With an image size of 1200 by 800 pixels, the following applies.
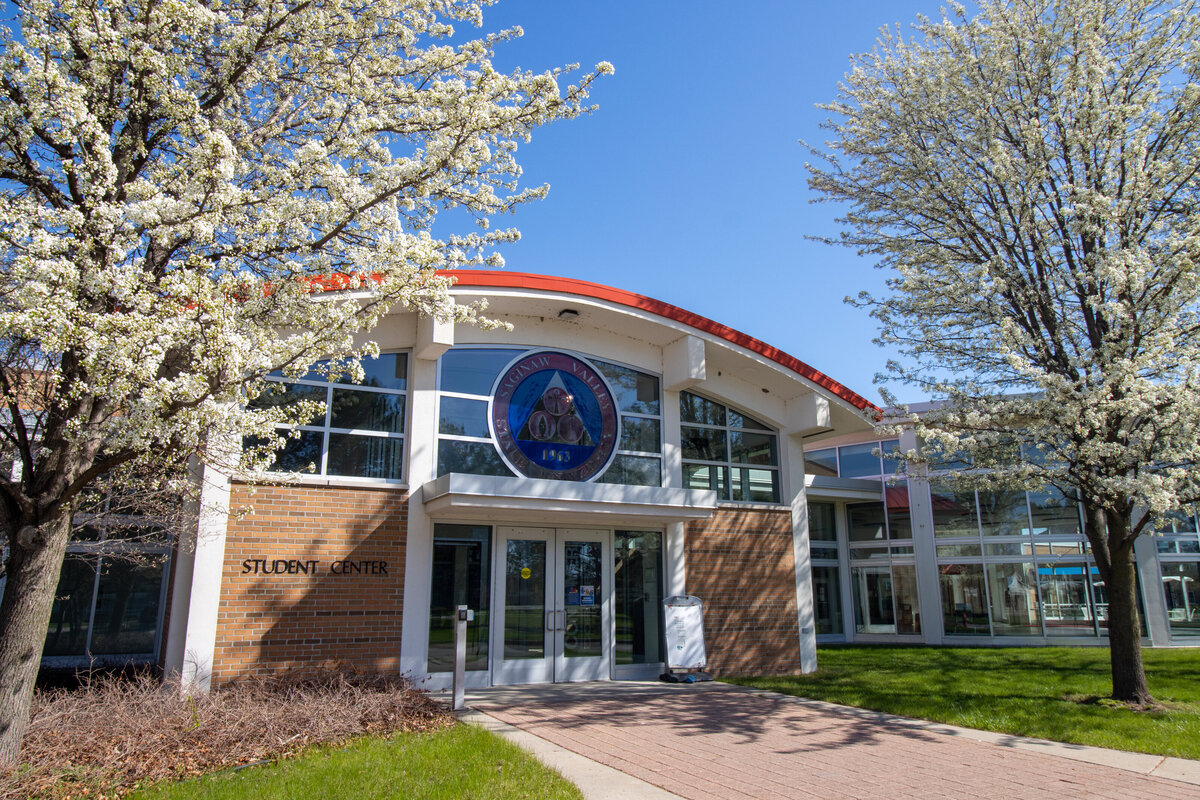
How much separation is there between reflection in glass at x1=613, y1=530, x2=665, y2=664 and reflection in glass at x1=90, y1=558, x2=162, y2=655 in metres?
6.94

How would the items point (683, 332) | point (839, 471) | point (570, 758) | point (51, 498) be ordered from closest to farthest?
point (51, 498), point (570, 758), point (683, 332), point (839, 471)

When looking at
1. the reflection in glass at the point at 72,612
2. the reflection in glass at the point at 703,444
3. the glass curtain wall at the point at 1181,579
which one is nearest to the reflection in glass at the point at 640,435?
the reflection in glass at the point at 703,444

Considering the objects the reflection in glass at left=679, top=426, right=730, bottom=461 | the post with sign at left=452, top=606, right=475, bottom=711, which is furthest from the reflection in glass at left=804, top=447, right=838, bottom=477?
the post with sign at left=452, top=606, right=475, bottom=711

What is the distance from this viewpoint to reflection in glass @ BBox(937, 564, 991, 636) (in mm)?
20453

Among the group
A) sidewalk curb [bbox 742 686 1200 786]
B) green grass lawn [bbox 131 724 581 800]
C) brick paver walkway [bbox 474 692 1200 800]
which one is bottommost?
sidewalk curb [bbox 742 686 1200 786]

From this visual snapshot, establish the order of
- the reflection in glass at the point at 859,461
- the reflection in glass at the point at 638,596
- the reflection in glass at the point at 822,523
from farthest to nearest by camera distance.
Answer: the reflection in glass at the point at 859,461 < the reflection in glass at the point at 822,523 < the reflection in glass at the point at 638,596

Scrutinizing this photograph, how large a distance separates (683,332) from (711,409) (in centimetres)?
177

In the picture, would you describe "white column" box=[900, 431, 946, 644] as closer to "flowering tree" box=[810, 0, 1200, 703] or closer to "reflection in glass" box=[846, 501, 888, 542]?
"reflection in glass" box=[846, 501, 888, 542]

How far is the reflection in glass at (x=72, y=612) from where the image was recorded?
11.2 m

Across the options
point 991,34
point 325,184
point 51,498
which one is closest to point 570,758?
point 51,498

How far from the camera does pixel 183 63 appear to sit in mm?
6141

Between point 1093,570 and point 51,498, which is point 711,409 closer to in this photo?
point 51,498

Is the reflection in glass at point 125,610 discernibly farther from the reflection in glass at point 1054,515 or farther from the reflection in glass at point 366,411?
the reflection in glass at point 1054,515

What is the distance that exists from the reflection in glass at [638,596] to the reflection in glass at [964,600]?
11628 mm
